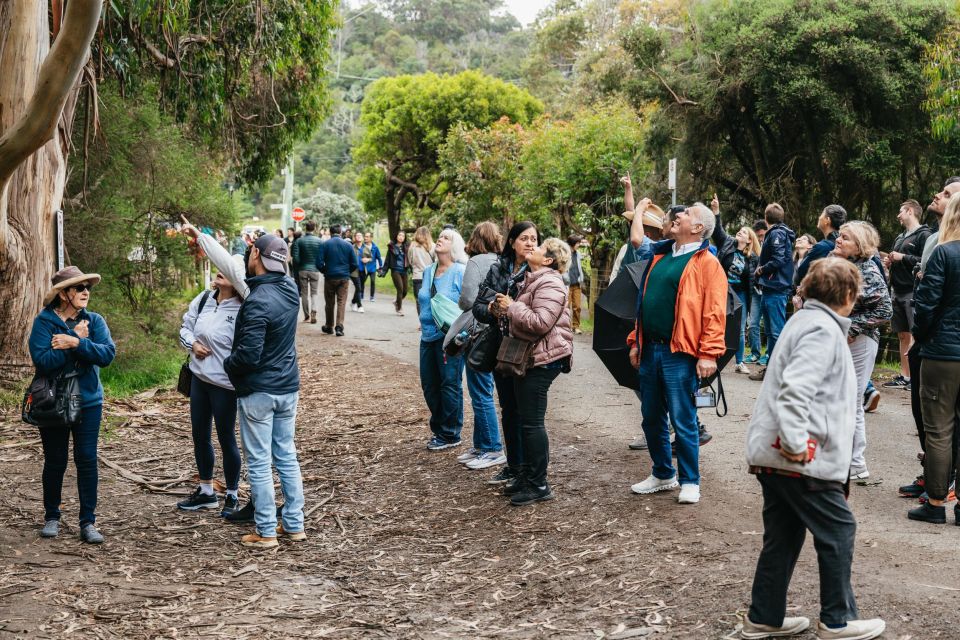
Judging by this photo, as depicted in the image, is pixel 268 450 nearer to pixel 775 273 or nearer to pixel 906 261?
pixel 906 261

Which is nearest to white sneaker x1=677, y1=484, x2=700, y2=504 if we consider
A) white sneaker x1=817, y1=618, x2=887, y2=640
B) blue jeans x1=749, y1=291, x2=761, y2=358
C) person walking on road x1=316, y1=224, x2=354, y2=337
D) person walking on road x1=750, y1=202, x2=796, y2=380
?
white sneaker x1=817, y1=618, x2=887, y2=640

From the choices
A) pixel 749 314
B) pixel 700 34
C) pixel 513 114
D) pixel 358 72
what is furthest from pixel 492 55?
pixel 749 314

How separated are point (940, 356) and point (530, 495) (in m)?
2.99

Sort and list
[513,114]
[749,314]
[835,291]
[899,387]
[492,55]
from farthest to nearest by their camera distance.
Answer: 1. [492,55]
2. [513,114]
3. [749,314]
4. [899,387]
5. [835,291]

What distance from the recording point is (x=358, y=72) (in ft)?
286

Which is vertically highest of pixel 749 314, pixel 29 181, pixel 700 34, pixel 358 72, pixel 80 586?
pixel 358 72

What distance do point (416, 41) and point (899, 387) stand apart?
90318 mm

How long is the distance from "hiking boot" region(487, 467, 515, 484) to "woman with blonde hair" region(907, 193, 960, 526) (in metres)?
3.05

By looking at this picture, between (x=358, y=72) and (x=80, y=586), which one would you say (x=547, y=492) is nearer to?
(x=80, y=586)

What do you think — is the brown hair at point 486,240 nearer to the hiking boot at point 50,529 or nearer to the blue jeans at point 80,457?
the blue jeans at point 80,457

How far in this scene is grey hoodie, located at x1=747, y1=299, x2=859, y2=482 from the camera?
14.2 feet

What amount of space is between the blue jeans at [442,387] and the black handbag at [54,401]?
3183mm

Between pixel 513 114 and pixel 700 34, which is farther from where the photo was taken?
pixel 513 114

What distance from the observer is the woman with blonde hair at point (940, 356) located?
613 cm
